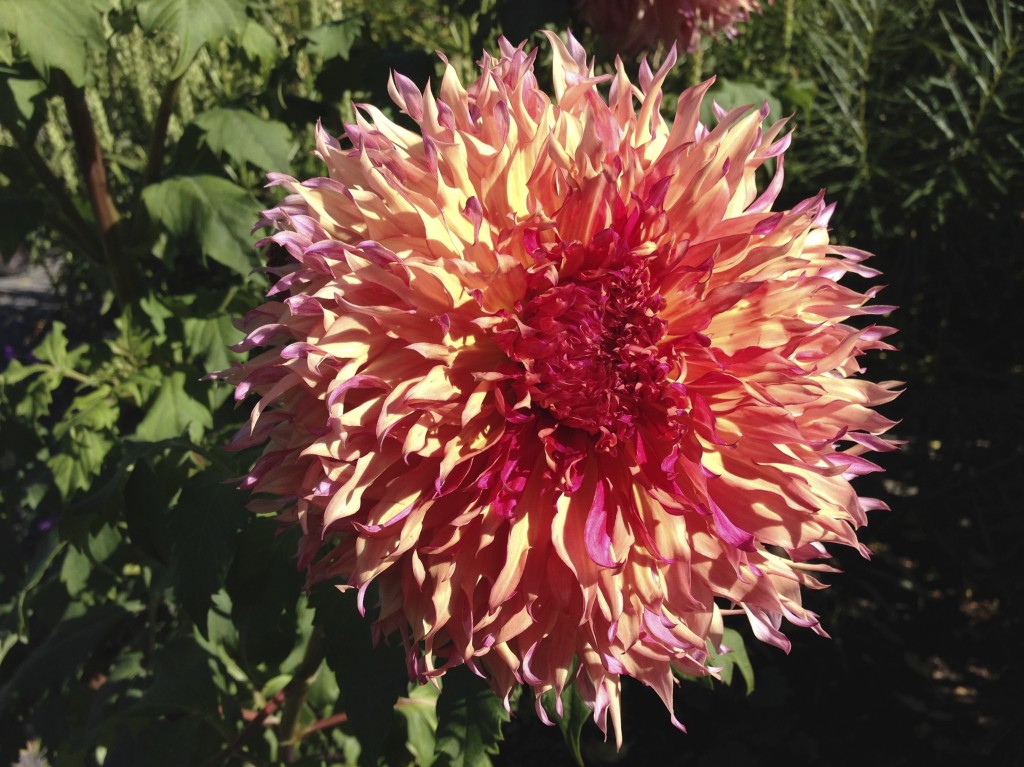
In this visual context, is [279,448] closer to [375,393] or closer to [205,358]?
[375,393]

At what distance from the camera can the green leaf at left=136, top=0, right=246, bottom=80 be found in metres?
1.47

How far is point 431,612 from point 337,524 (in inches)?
6.0

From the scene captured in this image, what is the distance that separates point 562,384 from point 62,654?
162 centimetres

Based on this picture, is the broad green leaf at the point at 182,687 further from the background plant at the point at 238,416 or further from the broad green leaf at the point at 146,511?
the broad green leaf at the point at 146,511

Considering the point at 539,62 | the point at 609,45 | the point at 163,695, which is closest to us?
the point at 163,695

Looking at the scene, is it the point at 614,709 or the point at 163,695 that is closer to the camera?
the point at 614,709

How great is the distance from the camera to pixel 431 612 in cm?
98

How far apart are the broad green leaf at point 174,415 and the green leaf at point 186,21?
27.0 inches

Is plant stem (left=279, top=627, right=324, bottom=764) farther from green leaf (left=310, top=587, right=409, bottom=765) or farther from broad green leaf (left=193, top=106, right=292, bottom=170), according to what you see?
broad green leaf (left=193, top=106, right=292, bottom=170)

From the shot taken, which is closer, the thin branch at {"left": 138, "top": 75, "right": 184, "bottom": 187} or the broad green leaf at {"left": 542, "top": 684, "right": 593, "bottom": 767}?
the broad green leaf at {"left": 542, "top": 684, "right": 593, "bottom": 767}

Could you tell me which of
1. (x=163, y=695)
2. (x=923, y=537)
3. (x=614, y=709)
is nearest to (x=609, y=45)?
(x=614, y=709)

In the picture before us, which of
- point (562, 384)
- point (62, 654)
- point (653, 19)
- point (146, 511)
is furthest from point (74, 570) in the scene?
point (653, 19)

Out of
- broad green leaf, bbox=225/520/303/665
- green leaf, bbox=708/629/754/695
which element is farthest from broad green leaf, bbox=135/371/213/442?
green leaf, bbox=708/629/754/695

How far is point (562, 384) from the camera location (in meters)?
1.04
